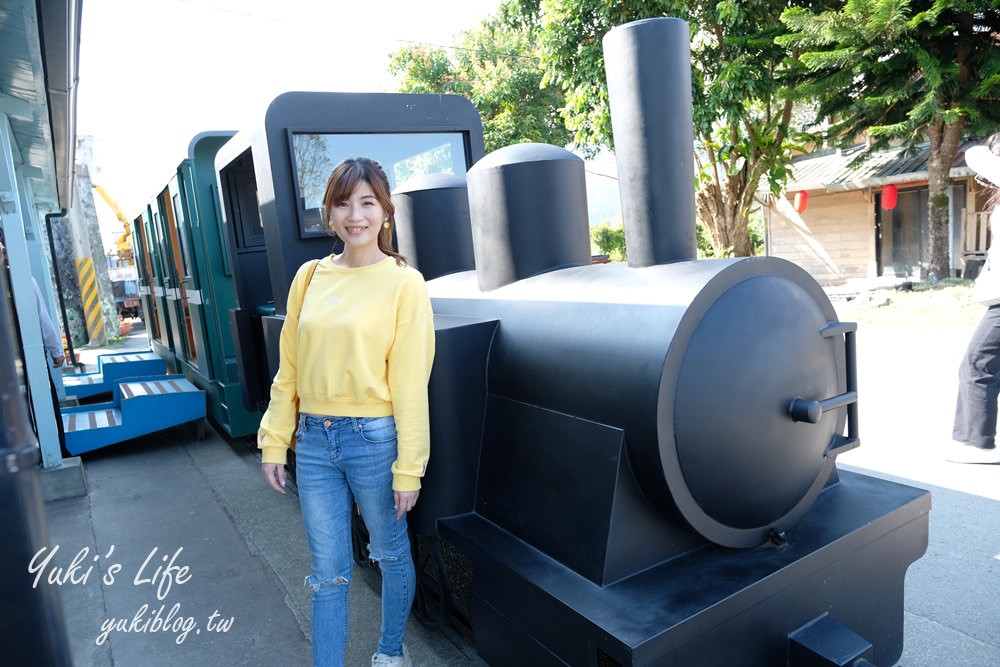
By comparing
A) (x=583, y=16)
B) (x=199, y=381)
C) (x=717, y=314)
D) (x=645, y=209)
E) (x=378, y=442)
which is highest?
(x=583, y=16)

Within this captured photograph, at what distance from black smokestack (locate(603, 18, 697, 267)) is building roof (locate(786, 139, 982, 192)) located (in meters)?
11.3

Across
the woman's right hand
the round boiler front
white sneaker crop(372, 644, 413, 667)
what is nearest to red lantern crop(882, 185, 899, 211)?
the round boiler front

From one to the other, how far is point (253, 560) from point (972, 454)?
12.6 feet

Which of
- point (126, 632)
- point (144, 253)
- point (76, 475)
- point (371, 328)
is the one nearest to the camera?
point (371, 328)

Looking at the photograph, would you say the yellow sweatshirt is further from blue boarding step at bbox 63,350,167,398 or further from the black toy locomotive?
blue boarding step at bbox 63,350,167,398

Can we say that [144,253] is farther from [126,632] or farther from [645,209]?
[645,209]

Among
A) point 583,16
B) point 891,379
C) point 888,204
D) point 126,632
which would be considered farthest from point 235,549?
point 888,204

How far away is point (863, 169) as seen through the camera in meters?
14.4

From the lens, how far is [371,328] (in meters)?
1.84

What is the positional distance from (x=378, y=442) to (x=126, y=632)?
1.71m

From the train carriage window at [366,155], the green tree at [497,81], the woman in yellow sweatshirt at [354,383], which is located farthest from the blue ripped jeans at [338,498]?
the green tree at [497,81]

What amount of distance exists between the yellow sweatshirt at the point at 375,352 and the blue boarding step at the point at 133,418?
4061mm

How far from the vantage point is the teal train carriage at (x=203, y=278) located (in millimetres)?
5047

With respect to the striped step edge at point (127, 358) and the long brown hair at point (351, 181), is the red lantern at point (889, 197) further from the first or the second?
the long brown hair at point (351, 181)
